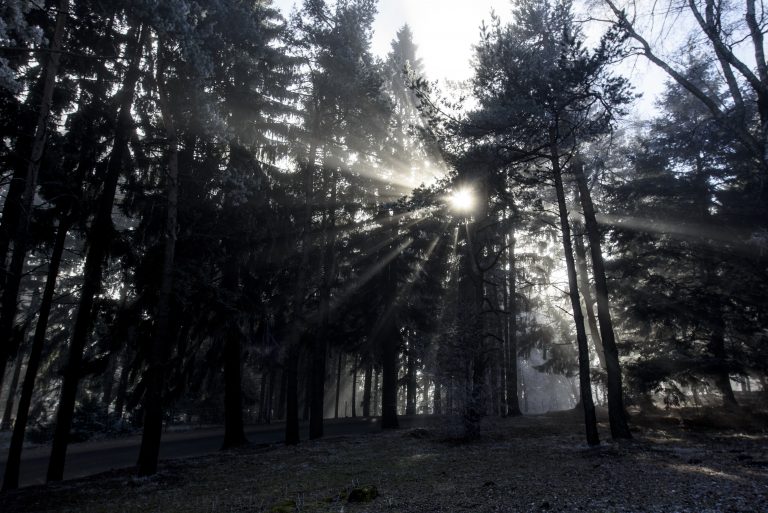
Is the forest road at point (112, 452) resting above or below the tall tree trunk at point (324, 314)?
below

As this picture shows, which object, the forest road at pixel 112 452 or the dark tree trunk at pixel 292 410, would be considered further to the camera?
the dark tree trunk at pixel 292 410

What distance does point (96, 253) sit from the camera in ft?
41.0

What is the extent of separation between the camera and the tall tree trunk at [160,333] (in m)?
11.3

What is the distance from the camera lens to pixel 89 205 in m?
12.6

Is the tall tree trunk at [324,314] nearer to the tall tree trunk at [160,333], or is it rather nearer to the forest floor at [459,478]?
the forest floor at [459,478]

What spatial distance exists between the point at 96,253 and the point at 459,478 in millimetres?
11028

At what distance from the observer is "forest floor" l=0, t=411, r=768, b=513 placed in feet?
22.6

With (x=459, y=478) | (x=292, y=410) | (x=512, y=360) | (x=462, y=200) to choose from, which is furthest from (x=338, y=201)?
(x=459, y=478)

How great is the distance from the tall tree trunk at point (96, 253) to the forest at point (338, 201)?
8 centimetres

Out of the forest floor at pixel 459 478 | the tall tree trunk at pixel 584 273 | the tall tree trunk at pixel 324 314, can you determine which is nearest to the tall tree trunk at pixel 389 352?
the tall tree trunk at pixel 324 314

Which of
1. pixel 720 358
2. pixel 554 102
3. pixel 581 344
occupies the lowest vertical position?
pixel 720 358

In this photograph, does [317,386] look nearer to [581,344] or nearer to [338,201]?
[338,201]

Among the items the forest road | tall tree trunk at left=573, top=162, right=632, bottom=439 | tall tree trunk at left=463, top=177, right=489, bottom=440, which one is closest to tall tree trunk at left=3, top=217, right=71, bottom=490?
the forest road

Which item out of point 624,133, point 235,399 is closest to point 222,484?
point 235,399
